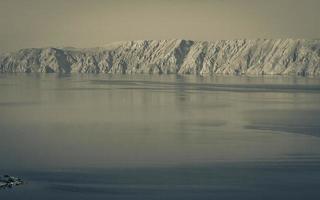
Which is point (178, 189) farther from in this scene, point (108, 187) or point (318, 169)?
point (318, 169)

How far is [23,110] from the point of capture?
4697 inches

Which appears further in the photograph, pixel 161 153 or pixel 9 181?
pixel 161 153

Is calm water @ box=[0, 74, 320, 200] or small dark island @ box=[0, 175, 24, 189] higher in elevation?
small dark island @ box=[0, 175, 24, 189]

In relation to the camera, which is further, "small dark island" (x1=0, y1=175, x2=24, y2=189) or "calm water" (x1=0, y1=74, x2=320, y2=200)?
"calm water" (x1=0, y1=74, x2=320, y2=200)

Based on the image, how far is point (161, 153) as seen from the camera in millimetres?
67000

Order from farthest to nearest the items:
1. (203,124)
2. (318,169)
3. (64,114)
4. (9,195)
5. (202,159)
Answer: (64,114) → (203,124) → (202,159) → (318,169) → (9,195)

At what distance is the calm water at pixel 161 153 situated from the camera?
4994 cm

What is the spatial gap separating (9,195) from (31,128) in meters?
43.1

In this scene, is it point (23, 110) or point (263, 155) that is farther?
point (23, 110)

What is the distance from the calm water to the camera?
4994 cm

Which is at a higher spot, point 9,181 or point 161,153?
point 9,181

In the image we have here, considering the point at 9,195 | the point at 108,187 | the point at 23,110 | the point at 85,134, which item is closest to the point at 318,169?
the point at 108,187

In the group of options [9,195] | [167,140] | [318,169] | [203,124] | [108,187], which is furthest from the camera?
[203,124]

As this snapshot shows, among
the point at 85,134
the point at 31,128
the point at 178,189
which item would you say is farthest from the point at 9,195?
the point at 31,128
